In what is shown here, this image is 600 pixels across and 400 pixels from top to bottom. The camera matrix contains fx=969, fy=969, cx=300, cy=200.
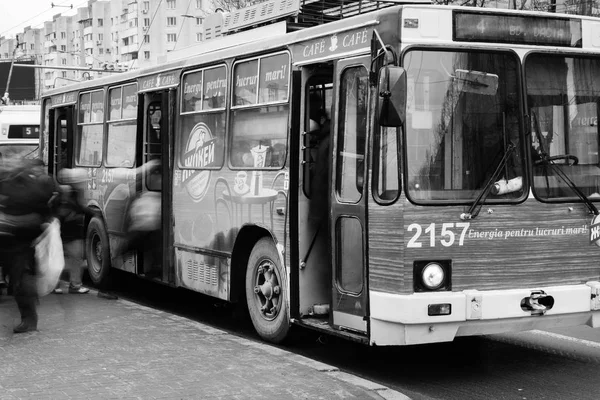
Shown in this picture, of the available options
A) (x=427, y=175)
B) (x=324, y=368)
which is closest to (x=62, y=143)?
(x=324, y=368)

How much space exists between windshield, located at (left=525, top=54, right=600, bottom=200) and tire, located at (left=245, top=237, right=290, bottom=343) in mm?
2676

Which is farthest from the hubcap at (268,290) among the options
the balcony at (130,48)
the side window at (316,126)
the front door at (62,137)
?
the balcony at (130,48)

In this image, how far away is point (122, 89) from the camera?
530 inches

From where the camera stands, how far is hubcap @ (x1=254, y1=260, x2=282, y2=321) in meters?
9.47

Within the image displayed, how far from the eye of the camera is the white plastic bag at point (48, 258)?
31.5ft

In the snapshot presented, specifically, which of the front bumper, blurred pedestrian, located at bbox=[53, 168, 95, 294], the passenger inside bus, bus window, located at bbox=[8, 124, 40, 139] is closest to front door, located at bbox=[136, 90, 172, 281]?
blurred pedestrian, located at bbox=[53, 168, 95, 294]

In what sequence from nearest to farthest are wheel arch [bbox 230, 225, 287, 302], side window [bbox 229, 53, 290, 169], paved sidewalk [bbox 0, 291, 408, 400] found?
paved sidewalk [bbox 0, 291, 408, 400], side window [bbox 229, 53, 290, 169], wheel arch [bbox 230, 225, 287, 302]

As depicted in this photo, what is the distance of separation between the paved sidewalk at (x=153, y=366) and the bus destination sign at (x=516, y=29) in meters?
2.88

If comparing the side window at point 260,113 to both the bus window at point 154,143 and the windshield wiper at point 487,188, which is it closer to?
the bus window at point 154,143

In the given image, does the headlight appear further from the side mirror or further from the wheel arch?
the wheel arch

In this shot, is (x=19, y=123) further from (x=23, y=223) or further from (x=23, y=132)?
(x=23, y=223)

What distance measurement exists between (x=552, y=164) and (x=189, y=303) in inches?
255

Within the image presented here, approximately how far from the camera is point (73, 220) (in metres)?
13.5

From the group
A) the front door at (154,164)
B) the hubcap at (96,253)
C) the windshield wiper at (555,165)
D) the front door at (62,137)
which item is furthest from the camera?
the front door at (62,137)
